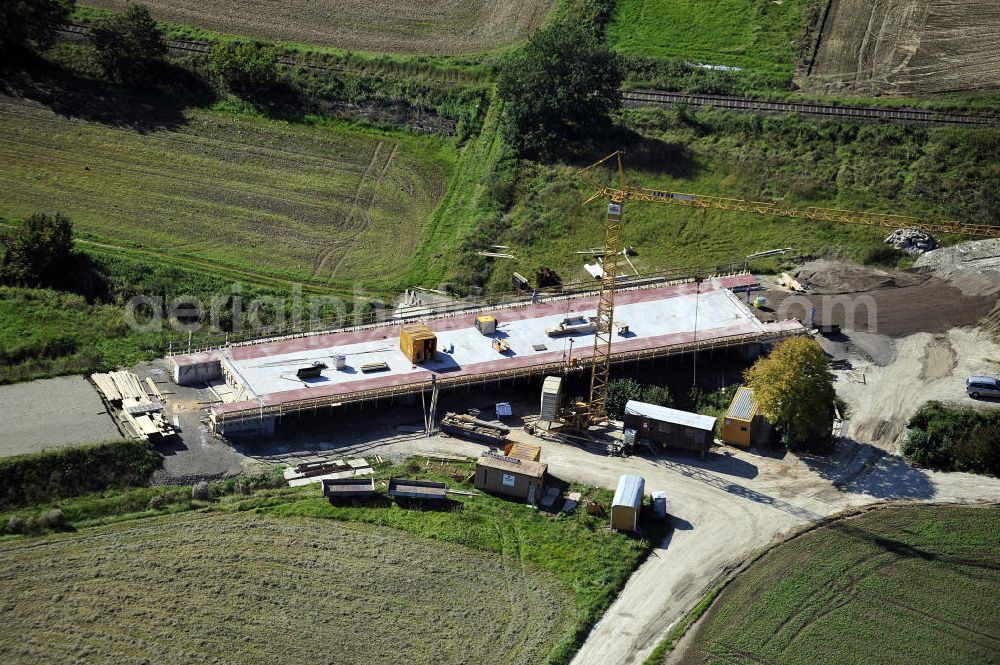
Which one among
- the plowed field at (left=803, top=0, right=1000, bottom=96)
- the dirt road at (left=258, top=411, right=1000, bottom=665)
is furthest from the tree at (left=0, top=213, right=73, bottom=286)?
the plowed field at (left=803, top=0, right=1000, bottom=96)

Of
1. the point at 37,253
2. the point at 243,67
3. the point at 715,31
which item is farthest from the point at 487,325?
the point at 715,31

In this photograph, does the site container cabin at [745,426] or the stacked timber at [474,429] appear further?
the site container cabin at [745,426]

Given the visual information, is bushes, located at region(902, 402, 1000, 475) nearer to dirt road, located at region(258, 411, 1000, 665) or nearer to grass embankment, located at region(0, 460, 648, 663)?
dirt road, located at region(258, 411, 1000, 665)

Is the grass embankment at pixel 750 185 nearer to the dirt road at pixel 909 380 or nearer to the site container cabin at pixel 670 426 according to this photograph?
the dirt road at pixel 909 380

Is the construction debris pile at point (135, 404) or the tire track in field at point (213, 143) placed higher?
the tire track in field at point (213, 143)

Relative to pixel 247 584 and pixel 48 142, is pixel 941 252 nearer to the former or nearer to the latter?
pixel 247 584

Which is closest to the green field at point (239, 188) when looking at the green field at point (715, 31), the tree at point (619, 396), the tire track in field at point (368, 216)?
the tire track in field at point (368, 216)
